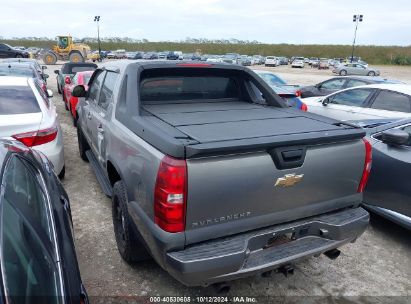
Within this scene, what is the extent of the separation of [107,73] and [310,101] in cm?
623

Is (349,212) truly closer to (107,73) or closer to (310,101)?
(107,73)

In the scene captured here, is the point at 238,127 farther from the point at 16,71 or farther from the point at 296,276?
the point at 16,71

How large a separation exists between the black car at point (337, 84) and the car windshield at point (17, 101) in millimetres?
8676

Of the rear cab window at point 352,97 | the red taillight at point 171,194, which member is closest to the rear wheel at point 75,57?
the rear cab window at point 352,97

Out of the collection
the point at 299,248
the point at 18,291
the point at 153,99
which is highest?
the point at 153,99

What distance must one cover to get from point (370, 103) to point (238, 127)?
5.74 meters

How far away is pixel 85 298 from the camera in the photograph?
1.91 meters

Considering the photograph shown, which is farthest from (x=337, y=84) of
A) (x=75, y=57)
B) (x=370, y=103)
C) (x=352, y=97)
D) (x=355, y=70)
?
(x=355, y=70)

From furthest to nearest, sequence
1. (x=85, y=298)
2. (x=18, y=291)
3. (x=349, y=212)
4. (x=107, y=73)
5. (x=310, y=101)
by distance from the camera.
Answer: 1. (x=310, y=101)
2. (x=107, y=73)
3. (x=349, y=212)
4. (x=85, y=298)
5. (x=18, y=291)

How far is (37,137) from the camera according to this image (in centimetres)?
434

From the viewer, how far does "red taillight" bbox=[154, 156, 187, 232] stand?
216cm

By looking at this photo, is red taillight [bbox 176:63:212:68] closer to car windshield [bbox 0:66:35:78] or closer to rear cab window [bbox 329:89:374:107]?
rear cab window [bbox 329:89:374:107]

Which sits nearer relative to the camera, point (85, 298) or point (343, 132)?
point (85, 298)

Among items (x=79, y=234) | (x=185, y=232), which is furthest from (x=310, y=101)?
(x=185, y=232)
